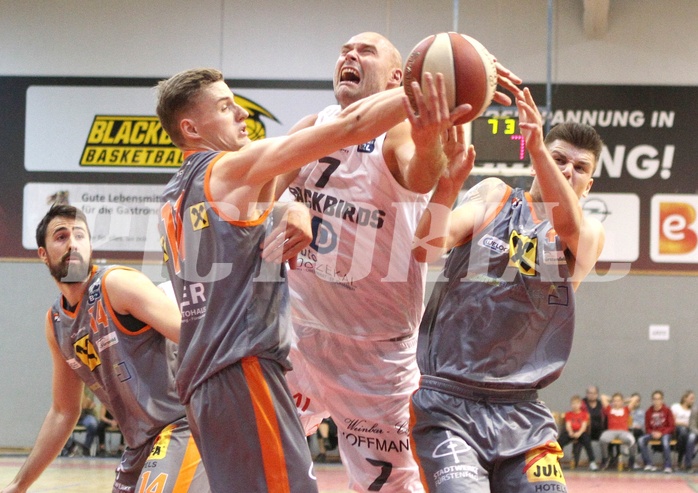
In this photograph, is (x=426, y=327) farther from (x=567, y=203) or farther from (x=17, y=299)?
(x=17, y=299)

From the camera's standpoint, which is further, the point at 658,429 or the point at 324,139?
the point at 658,429

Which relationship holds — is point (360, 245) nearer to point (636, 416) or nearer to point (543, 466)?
point (543, 466)

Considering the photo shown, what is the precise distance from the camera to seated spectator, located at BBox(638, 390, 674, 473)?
1414 cm

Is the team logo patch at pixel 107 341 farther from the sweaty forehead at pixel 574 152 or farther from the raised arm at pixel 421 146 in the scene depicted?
the sweaty forehead at pixel 574 152

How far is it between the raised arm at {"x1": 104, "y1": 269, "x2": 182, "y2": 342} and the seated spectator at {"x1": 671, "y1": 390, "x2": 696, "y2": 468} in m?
12.2

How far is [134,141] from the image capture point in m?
16.6

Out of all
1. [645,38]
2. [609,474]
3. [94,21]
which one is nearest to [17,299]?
[94,21]

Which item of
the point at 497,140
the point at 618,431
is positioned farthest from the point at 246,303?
the point at 618,431

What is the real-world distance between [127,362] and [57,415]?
78 centimetres

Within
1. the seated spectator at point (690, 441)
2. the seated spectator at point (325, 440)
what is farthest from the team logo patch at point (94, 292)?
the seated spectator at point (690, 441)

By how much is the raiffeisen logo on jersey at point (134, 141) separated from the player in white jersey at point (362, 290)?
1143 centimetres

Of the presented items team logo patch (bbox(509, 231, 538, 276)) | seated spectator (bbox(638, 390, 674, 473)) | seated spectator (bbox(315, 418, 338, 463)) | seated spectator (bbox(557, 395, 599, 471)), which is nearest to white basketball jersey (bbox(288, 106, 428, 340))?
team logo patch (bbox(509, 231, 538, 276))

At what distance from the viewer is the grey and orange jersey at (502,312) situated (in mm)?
3936

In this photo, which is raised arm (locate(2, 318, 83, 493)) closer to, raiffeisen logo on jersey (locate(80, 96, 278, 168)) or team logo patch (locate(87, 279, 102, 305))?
team logo patch (locate(87, 279, 102, 305))
